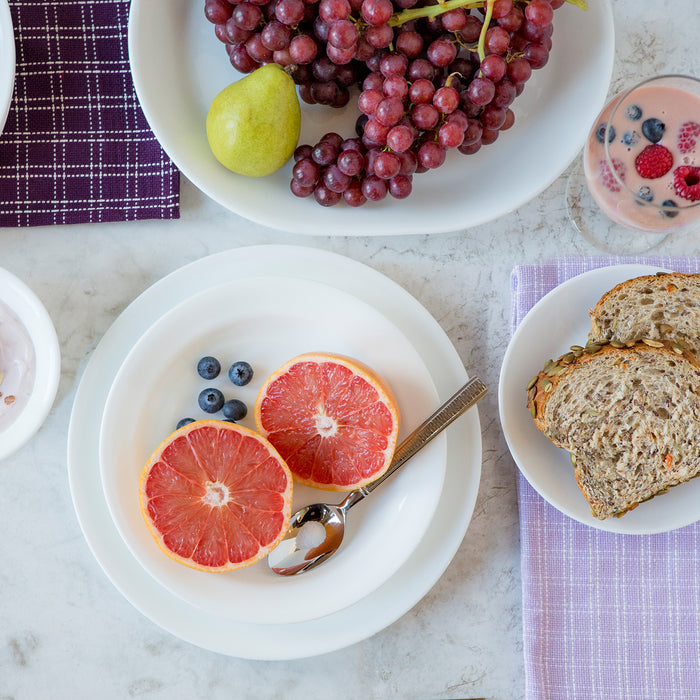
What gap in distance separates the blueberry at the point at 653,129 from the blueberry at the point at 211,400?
64 cm

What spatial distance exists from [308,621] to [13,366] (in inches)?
20.8

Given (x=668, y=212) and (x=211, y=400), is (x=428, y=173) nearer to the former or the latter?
(x=668, y=212)

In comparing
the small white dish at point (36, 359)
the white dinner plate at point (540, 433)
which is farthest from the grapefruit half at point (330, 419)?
the small white dish at point (36, 359)

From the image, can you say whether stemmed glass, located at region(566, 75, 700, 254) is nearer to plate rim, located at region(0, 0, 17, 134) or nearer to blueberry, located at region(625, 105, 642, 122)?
blueberry, located at region(625, 105, 642, 122)

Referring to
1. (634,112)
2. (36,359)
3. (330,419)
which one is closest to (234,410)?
(330,419)

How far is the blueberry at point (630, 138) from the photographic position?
34.6 inches

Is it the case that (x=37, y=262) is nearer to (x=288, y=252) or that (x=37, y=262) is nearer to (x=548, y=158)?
(x=288, y=252)

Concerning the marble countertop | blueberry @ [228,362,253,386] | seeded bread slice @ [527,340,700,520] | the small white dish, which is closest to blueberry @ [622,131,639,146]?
the marble countertop

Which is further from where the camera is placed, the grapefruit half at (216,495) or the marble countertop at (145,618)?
the marble countertop at (145,618)

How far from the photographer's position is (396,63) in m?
0.81

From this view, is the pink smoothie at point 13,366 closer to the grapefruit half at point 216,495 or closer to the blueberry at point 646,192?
the grapefruit half at point 216,495

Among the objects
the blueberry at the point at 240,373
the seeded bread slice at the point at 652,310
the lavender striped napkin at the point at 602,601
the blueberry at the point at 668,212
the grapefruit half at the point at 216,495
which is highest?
the blueberry at the point at 668,212

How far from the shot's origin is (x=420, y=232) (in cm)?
93

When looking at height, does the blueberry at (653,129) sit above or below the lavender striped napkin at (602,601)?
above
